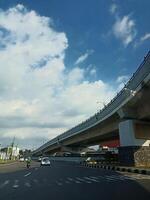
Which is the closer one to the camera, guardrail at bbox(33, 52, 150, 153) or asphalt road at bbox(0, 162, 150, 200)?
asphalt road at bbox(0, 162, 150, 200)

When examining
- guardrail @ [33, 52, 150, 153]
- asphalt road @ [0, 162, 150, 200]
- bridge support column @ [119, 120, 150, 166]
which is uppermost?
guardrail @ [33, 52, 150, 153]

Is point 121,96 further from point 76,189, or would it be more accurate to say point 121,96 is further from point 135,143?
point 76,189

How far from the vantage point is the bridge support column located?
129 feet

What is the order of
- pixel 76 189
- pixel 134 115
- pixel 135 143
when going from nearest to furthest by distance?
1. pixel 76 189
2. pixel 135 143
3. pixel 134 115

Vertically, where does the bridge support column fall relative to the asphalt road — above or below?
above

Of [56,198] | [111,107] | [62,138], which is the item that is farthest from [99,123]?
[56,198]

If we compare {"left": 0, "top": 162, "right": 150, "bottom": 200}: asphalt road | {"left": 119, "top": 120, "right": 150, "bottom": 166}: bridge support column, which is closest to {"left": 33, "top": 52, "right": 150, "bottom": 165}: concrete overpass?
{"left": 119, "top": 120, "right": 150, "bottom": 166}: bridge support column

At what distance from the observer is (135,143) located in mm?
39469

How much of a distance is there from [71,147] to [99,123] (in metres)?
49.8

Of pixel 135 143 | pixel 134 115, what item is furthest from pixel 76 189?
pixel 134 115

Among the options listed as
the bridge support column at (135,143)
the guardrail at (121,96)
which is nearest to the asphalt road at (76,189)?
the guardrail at (121,96)

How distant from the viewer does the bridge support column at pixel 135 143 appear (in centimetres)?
3917

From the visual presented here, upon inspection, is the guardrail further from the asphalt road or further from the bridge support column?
the asphalt road

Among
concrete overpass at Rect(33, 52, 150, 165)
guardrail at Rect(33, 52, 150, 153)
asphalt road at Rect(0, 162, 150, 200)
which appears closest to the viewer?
asphalt road at Rect(0, 162, 150, 200)
